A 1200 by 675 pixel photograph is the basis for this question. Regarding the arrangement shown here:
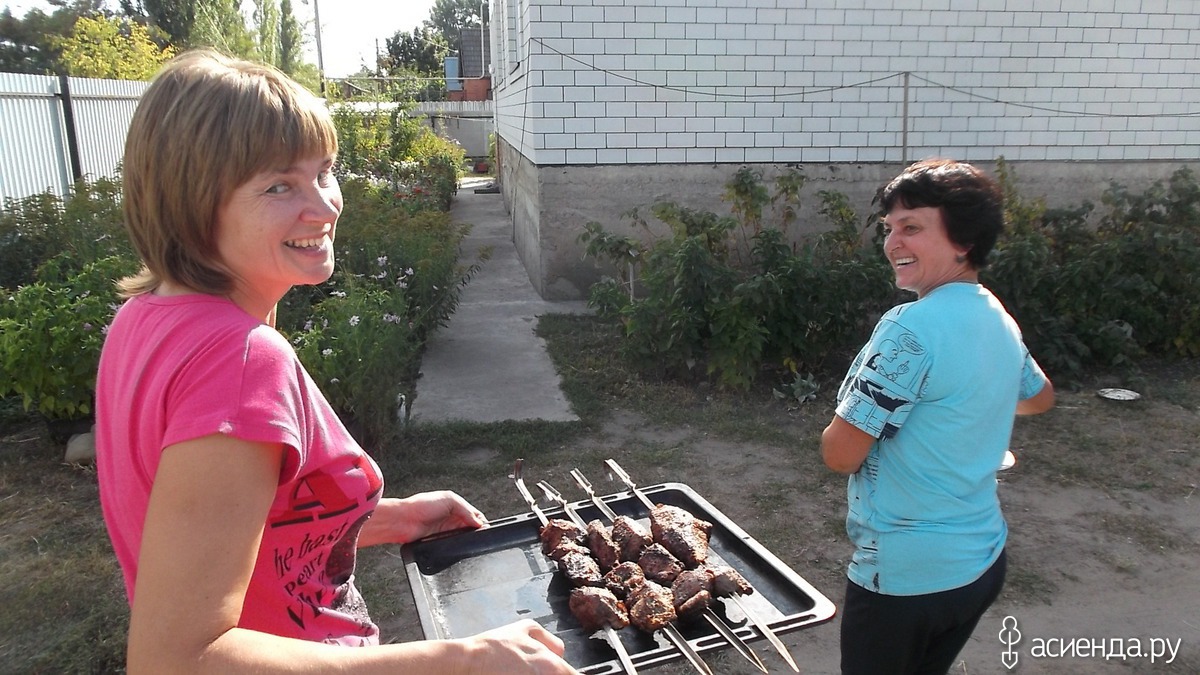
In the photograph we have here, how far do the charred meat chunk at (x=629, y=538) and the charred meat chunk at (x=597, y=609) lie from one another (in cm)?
26

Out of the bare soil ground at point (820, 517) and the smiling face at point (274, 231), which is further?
the bare soil ground at point (820, 517)

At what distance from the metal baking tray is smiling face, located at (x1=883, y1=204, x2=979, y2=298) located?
857 mm

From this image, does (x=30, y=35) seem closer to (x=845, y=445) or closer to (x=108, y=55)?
(x=108, y=55)

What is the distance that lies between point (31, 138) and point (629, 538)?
10170 millimetres

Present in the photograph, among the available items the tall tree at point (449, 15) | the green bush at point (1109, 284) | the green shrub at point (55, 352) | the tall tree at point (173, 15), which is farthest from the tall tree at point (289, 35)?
the tall tree at point (449, 15)

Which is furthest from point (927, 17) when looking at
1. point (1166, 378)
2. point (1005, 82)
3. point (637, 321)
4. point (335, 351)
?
point (335, 351)

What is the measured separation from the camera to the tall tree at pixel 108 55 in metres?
15.5

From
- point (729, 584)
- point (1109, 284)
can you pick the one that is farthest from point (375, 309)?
point (1109, 284)

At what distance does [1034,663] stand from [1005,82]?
699cm

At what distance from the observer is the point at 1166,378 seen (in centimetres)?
649

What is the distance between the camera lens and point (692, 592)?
69.6 inches

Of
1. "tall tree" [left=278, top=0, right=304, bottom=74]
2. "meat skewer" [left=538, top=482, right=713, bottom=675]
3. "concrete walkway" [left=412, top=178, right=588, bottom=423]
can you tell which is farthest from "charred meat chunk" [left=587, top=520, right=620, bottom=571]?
"tall tree" [left=278, top=0, right=304, bottom=74]

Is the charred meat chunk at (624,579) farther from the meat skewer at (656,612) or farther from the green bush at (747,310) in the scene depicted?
the green bush at (747,310)

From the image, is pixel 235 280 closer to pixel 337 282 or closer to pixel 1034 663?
pixel 1034 663
